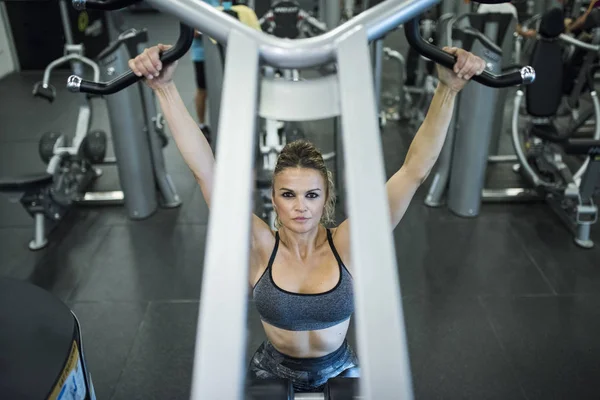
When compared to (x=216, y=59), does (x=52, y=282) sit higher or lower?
lower

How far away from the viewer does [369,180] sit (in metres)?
0.76

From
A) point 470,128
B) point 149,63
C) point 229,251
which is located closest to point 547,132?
point 470,128

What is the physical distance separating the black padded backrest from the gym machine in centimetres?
261

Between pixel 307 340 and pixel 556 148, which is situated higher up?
pixel 307 340

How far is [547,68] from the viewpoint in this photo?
3605 mm

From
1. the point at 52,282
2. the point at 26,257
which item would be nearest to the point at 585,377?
the point at 52,282

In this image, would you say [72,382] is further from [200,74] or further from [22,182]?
[200,74]

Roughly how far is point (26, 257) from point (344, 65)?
326 cm

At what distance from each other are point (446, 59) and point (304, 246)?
2.06 feet

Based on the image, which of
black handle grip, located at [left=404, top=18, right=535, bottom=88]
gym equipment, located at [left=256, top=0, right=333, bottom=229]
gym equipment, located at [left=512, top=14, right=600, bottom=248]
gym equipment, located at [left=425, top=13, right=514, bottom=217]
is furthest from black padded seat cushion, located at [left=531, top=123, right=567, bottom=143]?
black handle grip, located at [left=404, top=18, right=535, bottom=88]

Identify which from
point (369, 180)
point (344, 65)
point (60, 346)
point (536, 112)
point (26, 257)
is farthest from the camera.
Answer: point (536, 112)

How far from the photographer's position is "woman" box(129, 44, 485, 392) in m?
1.29

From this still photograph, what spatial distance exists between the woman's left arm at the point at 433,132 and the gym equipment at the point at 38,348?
3.06ft

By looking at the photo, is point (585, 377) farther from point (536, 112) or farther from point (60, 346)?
point (60, 346)
